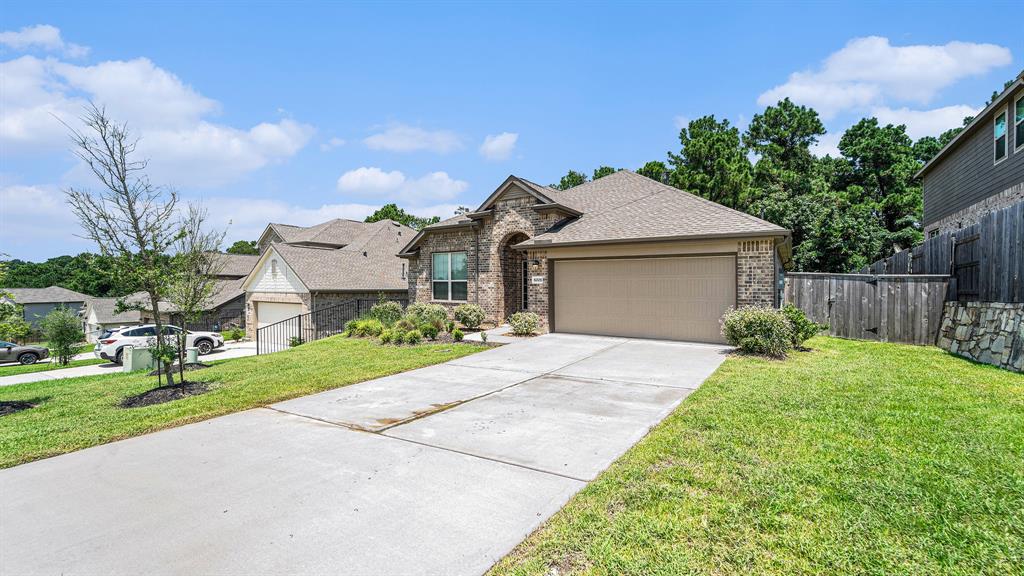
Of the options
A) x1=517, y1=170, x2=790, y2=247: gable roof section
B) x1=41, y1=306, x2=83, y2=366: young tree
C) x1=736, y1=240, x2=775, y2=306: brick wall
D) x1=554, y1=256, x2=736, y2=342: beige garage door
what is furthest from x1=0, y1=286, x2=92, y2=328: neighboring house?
x1=736, y1=240, x2=775, y2=306: brick wall

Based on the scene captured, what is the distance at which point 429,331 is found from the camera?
13531mm

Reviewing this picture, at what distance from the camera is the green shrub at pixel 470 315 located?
15766 mm

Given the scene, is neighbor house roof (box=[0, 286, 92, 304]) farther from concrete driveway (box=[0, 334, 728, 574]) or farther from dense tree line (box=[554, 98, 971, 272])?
dense tree line (box=[554, 98, 971, 272])

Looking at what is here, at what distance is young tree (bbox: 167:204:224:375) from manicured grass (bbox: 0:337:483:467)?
1130 millimetres

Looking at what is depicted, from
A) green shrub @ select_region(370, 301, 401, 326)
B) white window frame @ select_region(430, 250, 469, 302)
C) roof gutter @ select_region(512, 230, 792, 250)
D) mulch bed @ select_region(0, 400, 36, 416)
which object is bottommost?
mulch bed @ select_region(0, 400, 36, 416)

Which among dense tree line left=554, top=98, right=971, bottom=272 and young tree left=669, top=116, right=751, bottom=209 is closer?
dense tree line left=554, top=98, right=971, bottom=272

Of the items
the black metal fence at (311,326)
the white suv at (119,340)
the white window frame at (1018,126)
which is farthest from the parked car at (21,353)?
the white window frame at (1018,126)

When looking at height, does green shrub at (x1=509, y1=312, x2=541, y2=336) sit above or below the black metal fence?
above

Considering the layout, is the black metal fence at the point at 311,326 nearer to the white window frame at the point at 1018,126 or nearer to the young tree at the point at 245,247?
the white window frame at the point at 1018,126

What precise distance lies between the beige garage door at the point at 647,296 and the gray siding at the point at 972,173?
9.37m

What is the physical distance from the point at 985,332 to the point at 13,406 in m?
18.0

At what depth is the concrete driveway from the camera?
3.00 meters

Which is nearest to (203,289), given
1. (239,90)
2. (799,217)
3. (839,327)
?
(239,90)

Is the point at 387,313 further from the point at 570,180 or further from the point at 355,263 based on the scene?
the point at 570,180
